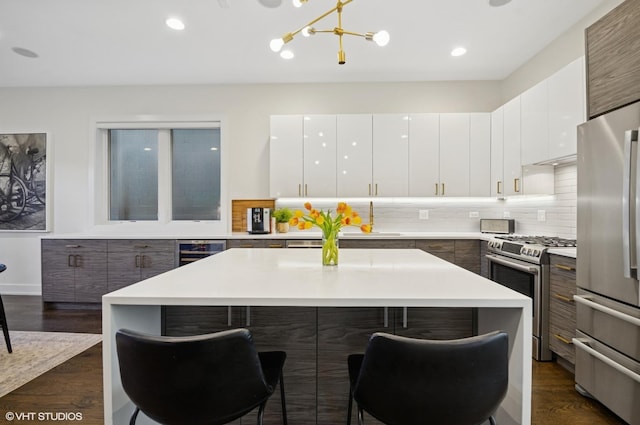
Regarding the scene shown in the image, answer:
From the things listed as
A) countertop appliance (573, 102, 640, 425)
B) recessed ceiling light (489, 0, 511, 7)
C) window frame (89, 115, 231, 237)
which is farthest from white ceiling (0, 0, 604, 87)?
countertop appliance (573, 102, 640, 425)

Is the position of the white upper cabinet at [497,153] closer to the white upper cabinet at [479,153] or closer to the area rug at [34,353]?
the white upper cabinet at [479,153]

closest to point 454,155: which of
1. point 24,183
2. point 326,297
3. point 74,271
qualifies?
point 326,297

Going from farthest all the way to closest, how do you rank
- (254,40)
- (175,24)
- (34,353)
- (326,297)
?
1. (254,40)
2. (175,24)
3. (34,353)
4. (326,297)

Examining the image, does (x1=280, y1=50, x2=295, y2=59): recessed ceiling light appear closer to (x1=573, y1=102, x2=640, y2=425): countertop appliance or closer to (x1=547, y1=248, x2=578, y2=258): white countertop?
(x1=573, y1=102, x2=640, y2=425): countertop appliance

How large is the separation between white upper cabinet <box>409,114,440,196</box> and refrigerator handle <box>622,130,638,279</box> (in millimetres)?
2266

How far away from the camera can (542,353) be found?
258 centimetres

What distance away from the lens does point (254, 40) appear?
129 inches

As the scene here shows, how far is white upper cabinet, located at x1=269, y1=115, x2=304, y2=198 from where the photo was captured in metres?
3.98

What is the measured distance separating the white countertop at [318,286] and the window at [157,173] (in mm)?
2804

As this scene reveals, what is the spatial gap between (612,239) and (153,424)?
2.41 metres

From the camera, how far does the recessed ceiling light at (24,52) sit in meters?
3.53

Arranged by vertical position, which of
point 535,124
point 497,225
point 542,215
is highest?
point 535,124

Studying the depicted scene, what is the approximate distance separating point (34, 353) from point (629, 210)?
13.4 ft

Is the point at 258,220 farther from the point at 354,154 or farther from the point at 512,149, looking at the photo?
the point at 512,149
